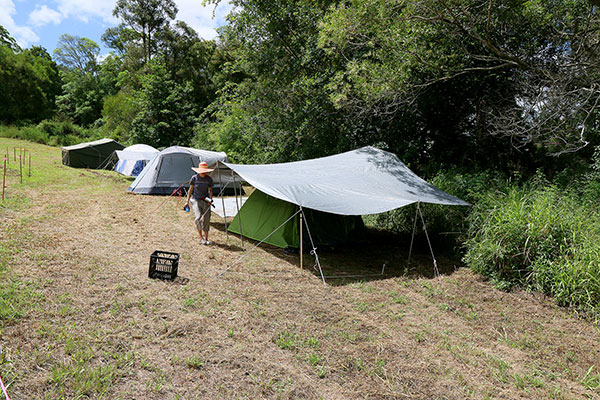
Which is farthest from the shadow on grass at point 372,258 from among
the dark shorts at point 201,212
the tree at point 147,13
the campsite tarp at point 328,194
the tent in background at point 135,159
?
the tree at point 147,13

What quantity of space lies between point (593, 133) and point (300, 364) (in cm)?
867

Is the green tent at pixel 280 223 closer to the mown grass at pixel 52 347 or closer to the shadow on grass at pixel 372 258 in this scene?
the shadow on grass at pixel 372 258

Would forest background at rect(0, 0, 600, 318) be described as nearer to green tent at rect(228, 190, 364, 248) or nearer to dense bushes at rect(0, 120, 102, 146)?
green tent at rect(228, 190, 364, 248)

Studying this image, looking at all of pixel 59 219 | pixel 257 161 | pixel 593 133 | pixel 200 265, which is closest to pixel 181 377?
pixel 200 265

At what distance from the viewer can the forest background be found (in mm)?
5508

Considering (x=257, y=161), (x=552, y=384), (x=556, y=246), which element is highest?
(x=257, y=161)

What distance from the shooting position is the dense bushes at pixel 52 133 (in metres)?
29.6

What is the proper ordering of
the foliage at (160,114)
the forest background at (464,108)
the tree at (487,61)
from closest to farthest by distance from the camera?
the forest background at (464,108), the tree at (487,61), the foliage at (160,114)

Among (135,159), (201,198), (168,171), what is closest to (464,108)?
(201,198)

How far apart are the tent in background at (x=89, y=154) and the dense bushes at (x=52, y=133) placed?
13300mm

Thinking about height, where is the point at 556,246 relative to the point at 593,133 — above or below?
below

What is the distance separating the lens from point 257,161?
1528 centimetres

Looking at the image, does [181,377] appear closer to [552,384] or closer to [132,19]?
[552,384]

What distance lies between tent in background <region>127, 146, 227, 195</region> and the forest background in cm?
298
